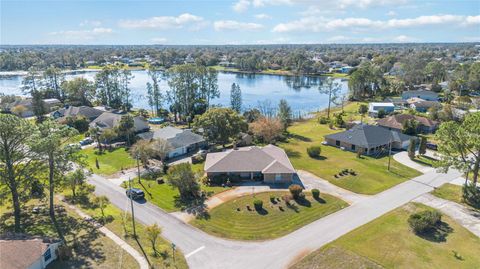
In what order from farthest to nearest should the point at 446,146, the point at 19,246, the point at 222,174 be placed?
the point at 222,174
the point at 446,146
the point at 19,246

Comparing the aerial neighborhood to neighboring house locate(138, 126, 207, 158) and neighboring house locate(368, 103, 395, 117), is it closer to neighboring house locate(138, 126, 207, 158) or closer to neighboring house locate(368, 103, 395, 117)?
neighboring house locate(138, 126, 207, 158)

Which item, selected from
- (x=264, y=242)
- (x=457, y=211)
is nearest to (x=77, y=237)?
(x=264, y=242)

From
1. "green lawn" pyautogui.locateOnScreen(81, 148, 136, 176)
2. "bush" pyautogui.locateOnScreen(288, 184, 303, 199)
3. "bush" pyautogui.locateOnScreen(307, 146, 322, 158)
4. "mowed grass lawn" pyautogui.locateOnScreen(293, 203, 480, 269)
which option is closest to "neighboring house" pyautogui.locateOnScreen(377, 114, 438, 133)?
"bush" pyautogui.locateOnScreen(307, 146, 322, 158)

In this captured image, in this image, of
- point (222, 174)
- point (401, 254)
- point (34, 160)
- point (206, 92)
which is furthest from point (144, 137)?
point (401, 254)

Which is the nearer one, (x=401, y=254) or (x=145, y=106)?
(x=401, y=254)

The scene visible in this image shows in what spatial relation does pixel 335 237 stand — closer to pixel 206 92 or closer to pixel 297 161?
pixel 297 161

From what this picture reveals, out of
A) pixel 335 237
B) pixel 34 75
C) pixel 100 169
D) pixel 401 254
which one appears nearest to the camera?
pixel 401 254
